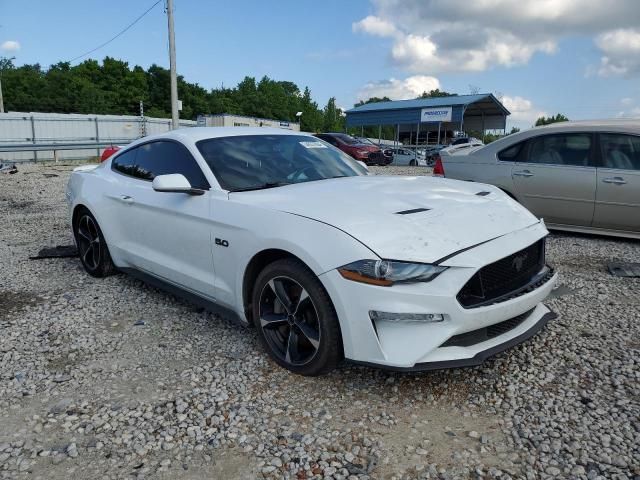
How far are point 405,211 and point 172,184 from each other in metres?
1.57

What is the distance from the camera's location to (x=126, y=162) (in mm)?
4602

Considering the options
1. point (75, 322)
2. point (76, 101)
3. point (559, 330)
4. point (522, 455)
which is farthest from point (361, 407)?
point (76, 101)

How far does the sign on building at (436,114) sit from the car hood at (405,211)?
32174mm

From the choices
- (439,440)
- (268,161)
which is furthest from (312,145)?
(439,440)

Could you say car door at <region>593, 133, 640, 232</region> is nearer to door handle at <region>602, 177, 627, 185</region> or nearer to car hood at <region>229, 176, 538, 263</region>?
door handle at <region>602, 177, 627, 185</region>

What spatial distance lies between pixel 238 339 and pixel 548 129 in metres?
Answer: 5.12

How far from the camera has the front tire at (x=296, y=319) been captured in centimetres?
270

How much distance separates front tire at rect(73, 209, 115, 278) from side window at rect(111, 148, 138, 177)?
546mm

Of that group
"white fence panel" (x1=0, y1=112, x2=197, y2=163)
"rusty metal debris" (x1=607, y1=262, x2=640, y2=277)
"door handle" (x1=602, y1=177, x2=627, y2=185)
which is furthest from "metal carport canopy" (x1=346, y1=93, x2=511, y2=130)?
"rusty metal debris" (x1=607, y1=262, x2=640, y2=277)

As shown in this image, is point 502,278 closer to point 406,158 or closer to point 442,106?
point 406,158

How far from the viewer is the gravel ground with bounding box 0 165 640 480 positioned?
2.26 meters

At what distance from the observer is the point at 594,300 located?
4.20 m

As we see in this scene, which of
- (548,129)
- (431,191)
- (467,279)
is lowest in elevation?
(467,279)

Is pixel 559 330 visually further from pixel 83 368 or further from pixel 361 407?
pixel 83 368
